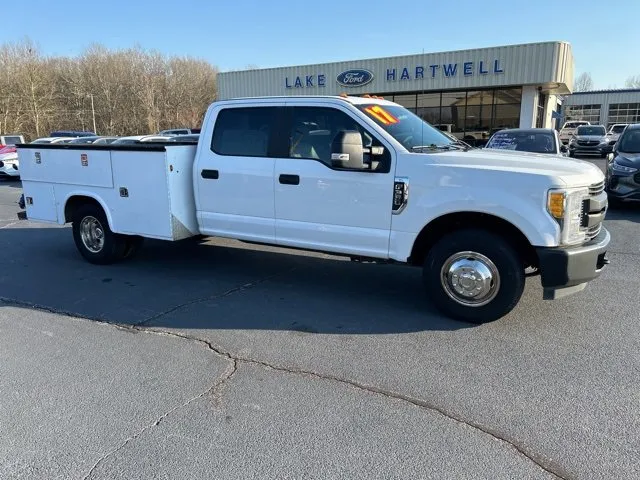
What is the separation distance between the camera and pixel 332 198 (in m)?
4.78

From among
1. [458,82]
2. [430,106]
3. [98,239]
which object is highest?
[458,82]

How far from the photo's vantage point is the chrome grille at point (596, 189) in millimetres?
4164

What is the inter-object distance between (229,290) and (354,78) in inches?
911

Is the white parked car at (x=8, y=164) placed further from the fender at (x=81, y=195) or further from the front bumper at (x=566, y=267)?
the front bumper at (x=566, y=267)

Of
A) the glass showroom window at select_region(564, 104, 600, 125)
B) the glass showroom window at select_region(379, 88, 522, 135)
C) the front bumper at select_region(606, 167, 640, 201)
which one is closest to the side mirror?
the front bumper at select_region(606, 167, 640, 201)

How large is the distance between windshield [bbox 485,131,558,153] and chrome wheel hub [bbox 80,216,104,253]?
8406 mm

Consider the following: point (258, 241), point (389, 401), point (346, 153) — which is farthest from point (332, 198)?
point (389, 401)

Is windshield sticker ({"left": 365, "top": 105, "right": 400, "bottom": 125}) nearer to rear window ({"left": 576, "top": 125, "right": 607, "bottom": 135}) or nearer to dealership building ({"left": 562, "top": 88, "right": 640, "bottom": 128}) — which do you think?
rear window ({"left": 576, "top": 125, "right": 607, "bottom": 135})

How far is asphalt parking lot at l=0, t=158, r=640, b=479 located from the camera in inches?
103

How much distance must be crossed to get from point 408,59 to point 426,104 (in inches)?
113

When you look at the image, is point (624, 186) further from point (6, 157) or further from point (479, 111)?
point (6, 157)

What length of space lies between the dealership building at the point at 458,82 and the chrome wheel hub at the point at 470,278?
68.4 ft

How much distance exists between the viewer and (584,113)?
199 ft

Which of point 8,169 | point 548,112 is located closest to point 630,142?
point 8,169
